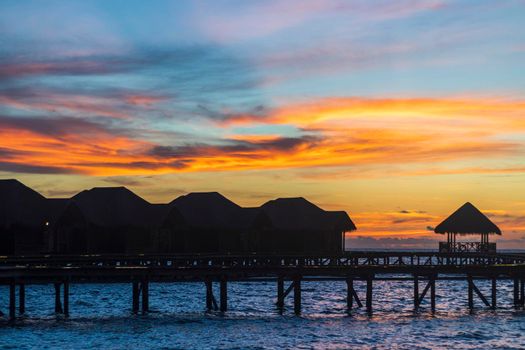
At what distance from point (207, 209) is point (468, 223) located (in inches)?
1045

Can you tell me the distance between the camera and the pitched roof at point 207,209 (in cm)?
8162

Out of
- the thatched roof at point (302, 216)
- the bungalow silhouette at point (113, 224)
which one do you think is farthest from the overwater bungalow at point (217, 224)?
the thatched roof at point (302, 216)

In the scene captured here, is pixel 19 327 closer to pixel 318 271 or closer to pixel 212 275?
pixel 212 275

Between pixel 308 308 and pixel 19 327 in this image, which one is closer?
pixel 19 327

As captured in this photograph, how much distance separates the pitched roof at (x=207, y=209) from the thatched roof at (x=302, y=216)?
15.0 ft

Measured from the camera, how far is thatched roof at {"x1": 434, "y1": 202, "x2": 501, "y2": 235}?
77938 mm

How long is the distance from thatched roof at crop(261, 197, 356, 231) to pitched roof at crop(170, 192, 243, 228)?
4.58m

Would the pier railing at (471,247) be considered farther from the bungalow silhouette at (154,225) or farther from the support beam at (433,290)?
the support beam at (433,290)

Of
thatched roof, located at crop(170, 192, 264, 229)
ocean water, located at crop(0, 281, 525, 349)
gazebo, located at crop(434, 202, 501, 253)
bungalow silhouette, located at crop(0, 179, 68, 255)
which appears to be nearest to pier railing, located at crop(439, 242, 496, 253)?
gazebo, located at crop(434, 202, 501, 253)

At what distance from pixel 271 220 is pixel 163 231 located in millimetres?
12527

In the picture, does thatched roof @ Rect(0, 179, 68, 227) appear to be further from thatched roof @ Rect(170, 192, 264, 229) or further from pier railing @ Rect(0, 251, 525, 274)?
thatched roof @ Rect(170, 192, 264, 229)

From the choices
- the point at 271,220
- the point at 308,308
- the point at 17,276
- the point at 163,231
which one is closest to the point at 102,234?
the point at 163,231

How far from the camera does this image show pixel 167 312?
163 feet

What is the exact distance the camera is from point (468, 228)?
78062 mm
